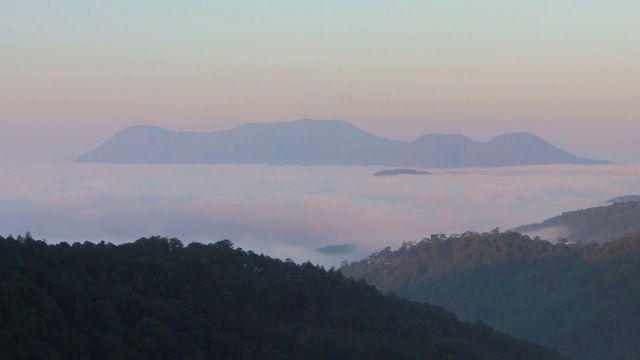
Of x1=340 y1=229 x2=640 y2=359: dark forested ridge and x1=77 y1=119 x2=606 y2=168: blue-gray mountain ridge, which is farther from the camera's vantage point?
x1=77 y1=119 x2=606 y2=168: blue-gray mountain ridge

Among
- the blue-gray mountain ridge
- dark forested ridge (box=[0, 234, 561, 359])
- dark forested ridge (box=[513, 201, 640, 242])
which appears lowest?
dark forested ridge (box=[0, 234, 561, 359])

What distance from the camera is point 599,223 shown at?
67.6 m

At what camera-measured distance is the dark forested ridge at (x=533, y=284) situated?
116 ft

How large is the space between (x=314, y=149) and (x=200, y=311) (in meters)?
151

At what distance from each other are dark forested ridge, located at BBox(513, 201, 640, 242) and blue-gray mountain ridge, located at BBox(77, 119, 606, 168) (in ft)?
267

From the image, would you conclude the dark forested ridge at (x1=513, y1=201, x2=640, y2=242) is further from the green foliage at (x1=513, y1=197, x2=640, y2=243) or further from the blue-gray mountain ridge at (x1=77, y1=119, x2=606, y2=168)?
the blue-gray mountain ridge at (x1=77, y1=119, x2=606, y2=168)

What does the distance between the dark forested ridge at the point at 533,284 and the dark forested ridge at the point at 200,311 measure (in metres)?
9.30

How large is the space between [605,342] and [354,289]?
513 inches

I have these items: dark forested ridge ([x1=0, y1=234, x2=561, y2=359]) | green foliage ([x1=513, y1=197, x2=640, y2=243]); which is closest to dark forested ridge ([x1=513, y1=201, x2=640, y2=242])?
green foliage ([x1=513, y1=197, x2=640, y2=243])

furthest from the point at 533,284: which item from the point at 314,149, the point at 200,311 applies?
the point at 314,149

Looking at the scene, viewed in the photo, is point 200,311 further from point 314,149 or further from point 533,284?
point 314,149

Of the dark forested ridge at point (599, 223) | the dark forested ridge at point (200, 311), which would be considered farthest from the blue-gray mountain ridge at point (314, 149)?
Result: the dark forested ridge at point (200, 311)

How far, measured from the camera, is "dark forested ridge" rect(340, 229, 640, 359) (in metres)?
35.3

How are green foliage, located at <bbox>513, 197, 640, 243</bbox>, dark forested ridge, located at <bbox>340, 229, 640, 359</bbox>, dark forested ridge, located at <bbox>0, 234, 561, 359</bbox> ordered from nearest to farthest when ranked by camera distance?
dark forested ridge, located at <bbox>0, 234, 561, 359</bbox>
dark forested ridge, located at <bbox>340, 229, 640, 359</bbox>
green foliage, located at <bbox>513, 197, 640, 243</bbox>
